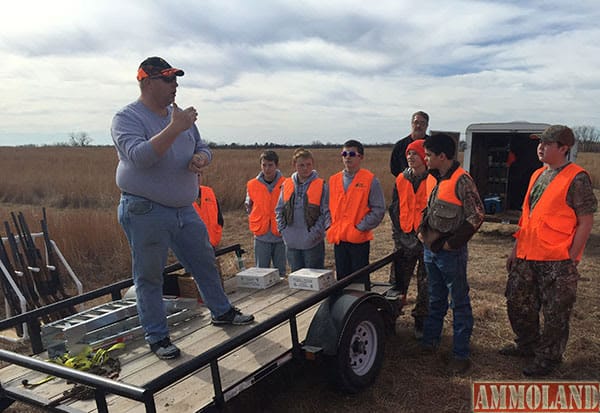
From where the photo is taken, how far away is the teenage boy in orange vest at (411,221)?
4395mm

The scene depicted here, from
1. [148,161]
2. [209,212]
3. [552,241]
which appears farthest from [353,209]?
[148,161]

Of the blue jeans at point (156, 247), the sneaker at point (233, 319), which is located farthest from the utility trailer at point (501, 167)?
the blue jeans at point (156, 247)

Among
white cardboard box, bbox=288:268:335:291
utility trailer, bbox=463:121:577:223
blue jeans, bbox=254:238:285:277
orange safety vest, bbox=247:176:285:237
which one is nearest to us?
white cardboard box, bbox=288:268:335:291

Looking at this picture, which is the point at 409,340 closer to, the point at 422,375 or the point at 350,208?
the point at 422,375

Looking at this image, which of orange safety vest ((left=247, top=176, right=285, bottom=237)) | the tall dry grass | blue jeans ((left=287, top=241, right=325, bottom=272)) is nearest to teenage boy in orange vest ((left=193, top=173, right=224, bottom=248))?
orange safety vest ((left=247, top=176, right=285, bottom=237))

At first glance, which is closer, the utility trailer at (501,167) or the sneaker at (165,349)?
the sneaker at (165,349)

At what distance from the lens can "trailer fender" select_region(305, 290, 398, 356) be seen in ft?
10.5

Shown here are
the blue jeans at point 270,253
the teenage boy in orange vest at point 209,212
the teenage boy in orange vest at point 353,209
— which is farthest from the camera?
the blue jeans at point 270,253

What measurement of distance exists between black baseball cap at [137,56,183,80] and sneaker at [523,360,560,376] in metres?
3.54

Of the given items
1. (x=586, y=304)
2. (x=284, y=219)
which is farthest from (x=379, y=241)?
(x=284, y=219)

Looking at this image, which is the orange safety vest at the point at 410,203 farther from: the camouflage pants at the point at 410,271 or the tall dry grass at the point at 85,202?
the tall dry grass at the point at 85,202

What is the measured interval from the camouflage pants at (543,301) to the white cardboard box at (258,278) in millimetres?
2114

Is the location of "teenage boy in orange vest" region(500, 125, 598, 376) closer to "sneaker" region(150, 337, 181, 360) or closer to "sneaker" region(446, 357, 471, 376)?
"sneaker" region(446, 357, 471, 376)

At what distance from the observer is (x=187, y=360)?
2941mm
